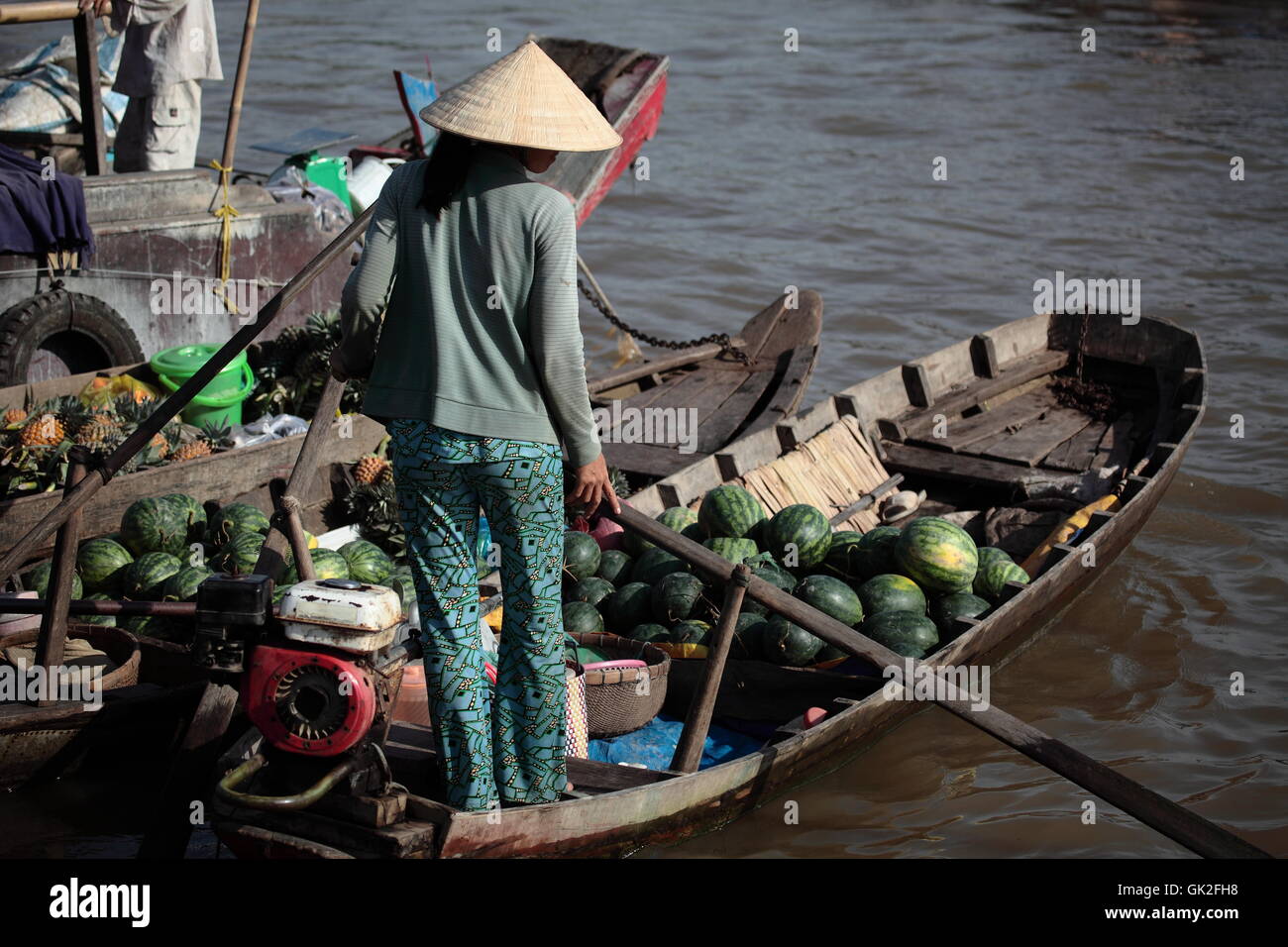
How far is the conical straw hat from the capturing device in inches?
131

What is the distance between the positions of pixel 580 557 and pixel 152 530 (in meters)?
1.81

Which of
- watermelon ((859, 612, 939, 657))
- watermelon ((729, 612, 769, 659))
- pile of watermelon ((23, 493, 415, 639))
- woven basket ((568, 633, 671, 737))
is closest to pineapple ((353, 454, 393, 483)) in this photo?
pile of watermelon ((23, 493, 415, 639))

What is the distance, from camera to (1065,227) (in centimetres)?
1466

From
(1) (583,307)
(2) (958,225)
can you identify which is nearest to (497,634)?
(1) (583,307)

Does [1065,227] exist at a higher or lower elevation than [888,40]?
lower

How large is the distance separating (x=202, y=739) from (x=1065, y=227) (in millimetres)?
12483

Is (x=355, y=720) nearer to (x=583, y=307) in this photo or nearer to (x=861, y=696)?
(x=861, y=696)

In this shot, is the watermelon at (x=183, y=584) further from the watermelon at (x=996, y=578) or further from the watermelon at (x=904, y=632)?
the watermelon at (x=996, y=578)

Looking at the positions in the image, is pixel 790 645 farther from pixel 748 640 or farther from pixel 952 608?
pixel 952 608

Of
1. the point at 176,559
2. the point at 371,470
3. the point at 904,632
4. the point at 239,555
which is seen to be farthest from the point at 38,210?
the point at 904,632

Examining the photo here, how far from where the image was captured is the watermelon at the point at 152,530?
5660 millimetres

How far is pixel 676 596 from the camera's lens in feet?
17.7

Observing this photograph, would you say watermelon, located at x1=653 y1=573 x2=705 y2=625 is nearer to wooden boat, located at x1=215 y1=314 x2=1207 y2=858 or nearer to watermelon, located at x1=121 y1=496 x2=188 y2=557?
wooden boat, located at x1=215 y1=314 x2=1207 y2=858
